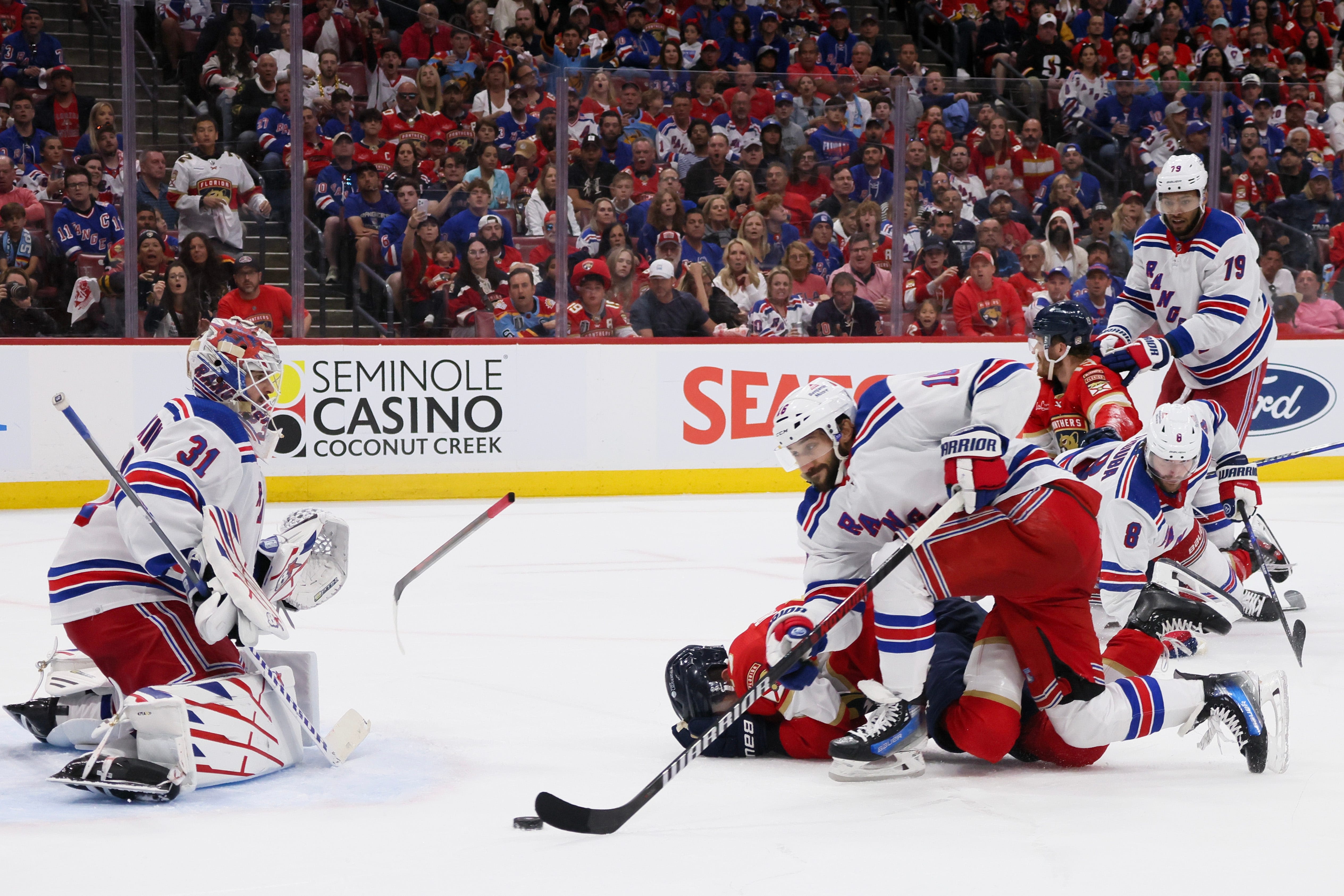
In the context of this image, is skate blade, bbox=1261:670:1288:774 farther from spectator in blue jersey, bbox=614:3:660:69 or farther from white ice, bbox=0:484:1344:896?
spectator in blue jersey, bbox=614:3:660:69

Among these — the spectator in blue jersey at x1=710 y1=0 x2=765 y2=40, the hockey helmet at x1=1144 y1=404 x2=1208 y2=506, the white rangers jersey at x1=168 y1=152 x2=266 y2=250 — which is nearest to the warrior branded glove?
the hockey helmet at x1=1144 y1=404 x2=1208 y2=506

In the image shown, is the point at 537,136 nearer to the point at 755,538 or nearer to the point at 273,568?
the point at 755,538

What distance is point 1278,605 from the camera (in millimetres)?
4348

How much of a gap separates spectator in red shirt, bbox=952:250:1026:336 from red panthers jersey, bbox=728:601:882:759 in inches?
236

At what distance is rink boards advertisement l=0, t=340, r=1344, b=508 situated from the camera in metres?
7.66

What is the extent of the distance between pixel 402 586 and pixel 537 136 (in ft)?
16.2

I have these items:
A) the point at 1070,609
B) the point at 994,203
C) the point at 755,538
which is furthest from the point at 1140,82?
the point at 1070,609

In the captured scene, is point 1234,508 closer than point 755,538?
Yes

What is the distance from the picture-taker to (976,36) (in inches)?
460

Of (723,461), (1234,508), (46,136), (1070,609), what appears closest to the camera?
(1070,609)

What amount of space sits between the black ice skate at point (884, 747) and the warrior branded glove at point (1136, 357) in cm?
218

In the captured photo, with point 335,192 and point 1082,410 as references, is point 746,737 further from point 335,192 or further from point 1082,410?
point 335,192

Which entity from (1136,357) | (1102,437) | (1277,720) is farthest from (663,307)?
(1277,720)

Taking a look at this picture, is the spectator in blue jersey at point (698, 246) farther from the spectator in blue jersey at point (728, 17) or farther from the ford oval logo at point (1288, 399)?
the ford oval logo at point (1288, 399)
